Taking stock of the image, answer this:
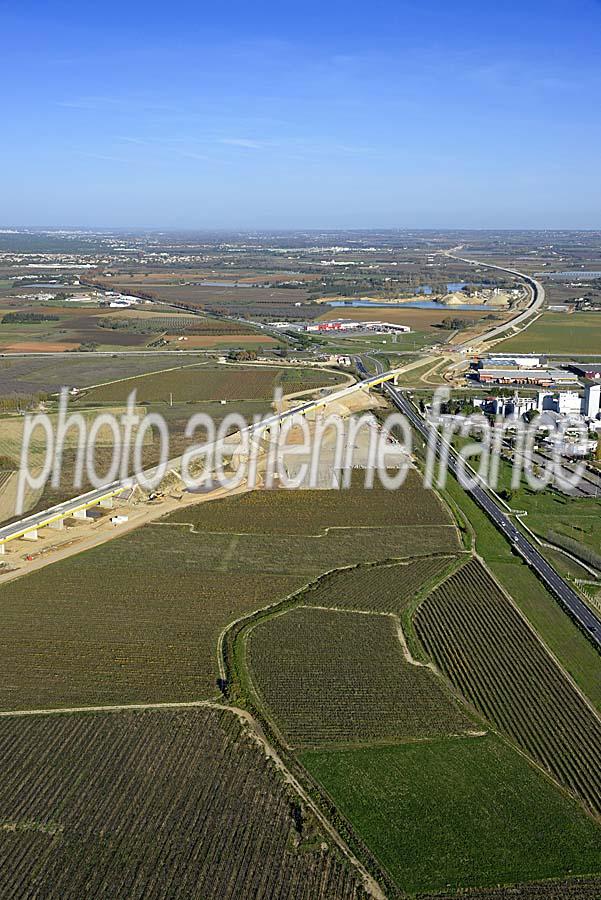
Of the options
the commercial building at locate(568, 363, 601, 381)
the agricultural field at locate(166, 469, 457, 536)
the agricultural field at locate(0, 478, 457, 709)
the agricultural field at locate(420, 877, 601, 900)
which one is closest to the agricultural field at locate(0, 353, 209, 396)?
the agricultural field at locate(166, 469, 457, 536)

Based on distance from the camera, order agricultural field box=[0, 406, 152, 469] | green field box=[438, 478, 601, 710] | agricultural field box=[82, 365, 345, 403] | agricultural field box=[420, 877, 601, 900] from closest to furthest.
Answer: agricultural field box=[420, 877, 601, 900] < green field box=[438, 478, 601, 710] < agricultural field box=[0, 406, 152, 469] < agricultural field box=[82, 365, 345, 403]

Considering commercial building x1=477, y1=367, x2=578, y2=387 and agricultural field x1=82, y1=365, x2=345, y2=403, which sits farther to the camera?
commercial building x1=477, y1=367, x2=578, y2=387

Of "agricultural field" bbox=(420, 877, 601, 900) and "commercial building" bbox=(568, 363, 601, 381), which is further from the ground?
"commercial building" bbox=(568, 363, 601, 381)

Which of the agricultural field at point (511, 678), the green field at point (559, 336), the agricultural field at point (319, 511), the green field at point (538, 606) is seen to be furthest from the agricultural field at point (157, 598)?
the green field at point (559, 336)

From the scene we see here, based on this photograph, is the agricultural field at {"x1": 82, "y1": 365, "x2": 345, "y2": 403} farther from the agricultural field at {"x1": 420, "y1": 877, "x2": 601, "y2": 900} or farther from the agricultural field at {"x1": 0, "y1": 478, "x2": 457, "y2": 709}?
the agricultural field at {"x1": 420, "y1": 877, "x2": 601, "y2": 900}

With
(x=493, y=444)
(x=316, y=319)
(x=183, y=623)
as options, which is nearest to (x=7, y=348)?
(x=316, y=319)
